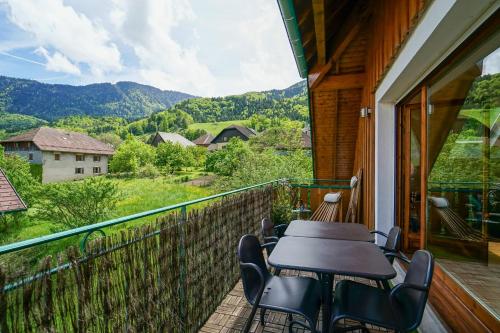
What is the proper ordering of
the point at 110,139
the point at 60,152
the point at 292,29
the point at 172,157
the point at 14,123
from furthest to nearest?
the point at 110,139
the point at 14,123
the point at 172,157
the point at 60,152
the point at 292,29

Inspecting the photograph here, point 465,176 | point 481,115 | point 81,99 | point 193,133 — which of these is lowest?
point 465,176

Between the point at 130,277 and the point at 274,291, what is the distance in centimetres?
100

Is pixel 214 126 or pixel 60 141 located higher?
pixel 214 126

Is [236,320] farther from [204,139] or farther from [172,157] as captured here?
[204,139]

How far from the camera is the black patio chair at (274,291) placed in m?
1.71

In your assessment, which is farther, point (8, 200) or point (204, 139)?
point (204, 139)

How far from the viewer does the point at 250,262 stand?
6.35 feet

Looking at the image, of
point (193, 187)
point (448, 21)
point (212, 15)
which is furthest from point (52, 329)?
point (193, 187)

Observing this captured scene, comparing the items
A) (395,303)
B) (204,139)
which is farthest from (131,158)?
(395,303)

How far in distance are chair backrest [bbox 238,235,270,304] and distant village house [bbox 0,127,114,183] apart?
1412 inches

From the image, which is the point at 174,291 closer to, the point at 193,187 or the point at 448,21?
the point at 448,21

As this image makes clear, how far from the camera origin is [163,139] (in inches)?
1909

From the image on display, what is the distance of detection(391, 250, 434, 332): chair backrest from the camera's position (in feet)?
4.92

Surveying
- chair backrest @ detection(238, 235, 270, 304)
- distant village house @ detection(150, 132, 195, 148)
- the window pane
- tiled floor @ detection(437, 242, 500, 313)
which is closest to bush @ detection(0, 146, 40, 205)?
chair backrest @ detection(238, 235, 270, 304)
